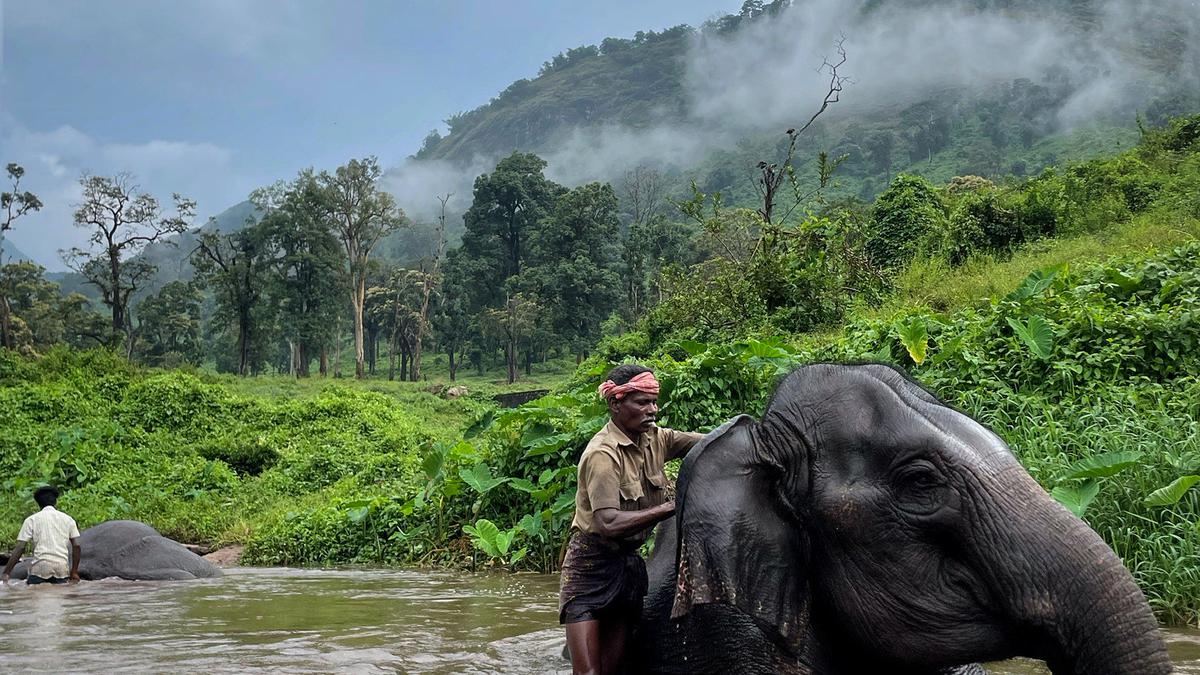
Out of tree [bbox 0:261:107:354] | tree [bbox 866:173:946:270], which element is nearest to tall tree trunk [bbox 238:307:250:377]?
tree [bbox 0:261:107:354]

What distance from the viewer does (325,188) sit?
164 feet

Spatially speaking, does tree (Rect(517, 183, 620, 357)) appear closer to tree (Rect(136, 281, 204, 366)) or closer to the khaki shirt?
tree (Rect(136, 281, 204, 366))

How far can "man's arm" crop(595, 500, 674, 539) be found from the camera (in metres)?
3.09

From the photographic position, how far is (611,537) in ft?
10.5

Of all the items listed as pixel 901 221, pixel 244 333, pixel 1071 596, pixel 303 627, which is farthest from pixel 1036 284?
pixel 244 333

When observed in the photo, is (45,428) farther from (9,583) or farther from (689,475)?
(689,475)

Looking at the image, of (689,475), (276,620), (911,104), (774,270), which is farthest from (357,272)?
(911,104)

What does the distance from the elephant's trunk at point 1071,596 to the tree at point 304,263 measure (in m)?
48.7

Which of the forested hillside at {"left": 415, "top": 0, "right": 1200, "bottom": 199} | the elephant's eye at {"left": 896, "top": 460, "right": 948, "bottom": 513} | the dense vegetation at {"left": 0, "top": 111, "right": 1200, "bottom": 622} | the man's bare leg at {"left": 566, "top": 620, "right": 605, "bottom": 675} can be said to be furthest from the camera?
the forested hillside at {"left": 415, "top": 0, "right": 1200, "bottom": 199}

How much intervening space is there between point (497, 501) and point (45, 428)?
43.7ft

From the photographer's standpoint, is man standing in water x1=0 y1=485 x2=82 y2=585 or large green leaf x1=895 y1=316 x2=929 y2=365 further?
man standing in water x1=0 y1=485 x2=82 y2=585

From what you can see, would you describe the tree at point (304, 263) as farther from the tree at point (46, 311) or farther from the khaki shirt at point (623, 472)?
the khaki shirt at point (623, 472)

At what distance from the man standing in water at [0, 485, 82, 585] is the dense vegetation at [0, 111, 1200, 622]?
2.15m

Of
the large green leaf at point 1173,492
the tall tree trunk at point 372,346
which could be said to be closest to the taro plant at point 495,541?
the large green leaf at point 1173,492
